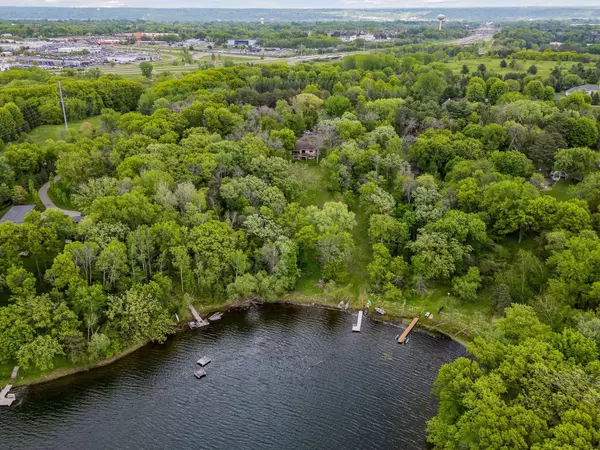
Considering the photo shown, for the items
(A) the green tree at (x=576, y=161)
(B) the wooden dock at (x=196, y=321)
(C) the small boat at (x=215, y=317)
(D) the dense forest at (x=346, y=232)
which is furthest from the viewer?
(A) the green tree at (x=576, y=161)

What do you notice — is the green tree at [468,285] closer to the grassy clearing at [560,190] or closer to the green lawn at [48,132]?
the grassy clearing at [560,190]

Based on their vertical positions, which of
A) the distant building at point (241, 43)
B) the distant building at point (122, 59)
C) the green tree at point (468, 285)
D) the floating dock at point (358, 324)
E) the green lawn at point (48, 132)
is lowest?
the floating dock at point (358, 324)

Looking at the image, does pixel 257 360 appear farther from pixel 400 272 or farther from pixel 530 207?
pixel 530 207

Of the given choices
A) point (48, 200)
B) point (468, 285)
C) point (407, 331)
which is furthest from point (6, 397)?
point (468, 285)

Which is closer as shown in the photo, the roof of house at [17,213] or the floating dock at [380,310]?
the floating dock at [380,310]

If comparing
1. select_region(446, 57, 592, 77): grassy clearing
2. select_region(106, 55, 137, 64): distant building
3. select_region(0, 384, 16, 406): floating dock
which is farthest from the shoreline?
select_region(106, 55, 137, 64): distant building

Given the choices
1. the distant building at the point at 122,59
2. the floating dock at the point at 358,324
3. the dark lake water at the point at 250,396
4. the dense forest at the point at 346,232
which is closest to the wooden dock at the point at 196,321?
the dark lake water at the point at 250,396

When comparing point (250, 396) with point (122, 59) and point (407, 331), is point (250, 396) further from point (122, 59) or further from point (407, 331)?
point (122, 59)
